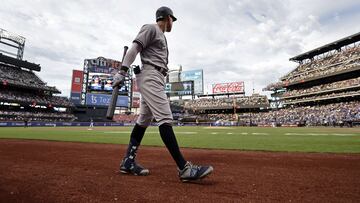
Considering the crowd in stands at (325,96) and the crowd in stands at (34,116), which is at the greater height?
the crowd in stands at (325,96)

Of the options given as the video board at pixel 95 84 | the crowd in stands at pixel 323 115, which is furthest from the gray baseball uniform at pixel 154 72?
the video board at pixel 95 84

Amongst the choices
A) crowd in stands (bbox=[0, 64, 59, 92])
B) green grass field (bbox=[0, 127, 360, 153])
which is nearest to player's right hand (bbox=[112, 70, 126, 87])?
green grass field (bbox=[0, 127, 360, 153])

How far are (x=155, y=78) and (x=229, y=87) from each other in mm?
62822

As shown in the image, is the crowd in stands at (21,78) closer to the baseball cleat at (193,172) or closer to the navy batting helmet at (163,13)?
the navy batting helmet at (163,13)

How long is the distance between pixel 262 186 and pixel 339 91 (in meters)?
51.2

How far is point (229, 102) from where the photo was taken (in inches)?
2539

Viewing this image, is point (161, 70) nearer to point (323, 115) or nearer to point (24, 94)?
point (323, 115)

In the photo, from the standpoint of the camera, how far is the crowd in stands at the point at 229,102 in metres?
61.2

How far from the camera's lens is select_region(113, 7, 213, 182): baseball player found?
2.90 m

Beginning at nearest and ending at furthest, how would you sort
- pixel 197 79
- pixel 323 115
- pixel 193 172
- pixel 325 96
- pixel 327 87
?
pixel 193 172 → pixel 323 115 → pixel 325 96 → pixel 327 87 → pixel 197 79

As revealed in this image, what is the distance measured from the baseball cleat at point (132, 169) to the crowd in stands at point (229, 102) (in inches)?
2224

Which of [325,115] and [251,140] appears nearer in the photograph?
[251,140]

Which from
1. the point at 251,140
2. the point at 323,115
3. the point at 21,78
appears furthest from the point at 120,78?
the point at 21,78

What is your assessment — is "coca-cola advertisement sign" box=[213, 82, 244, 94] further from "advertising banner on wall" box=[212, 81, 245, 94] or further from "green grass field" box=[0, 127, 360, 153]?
"green grass field" box=[0, 127, 360, 153]
